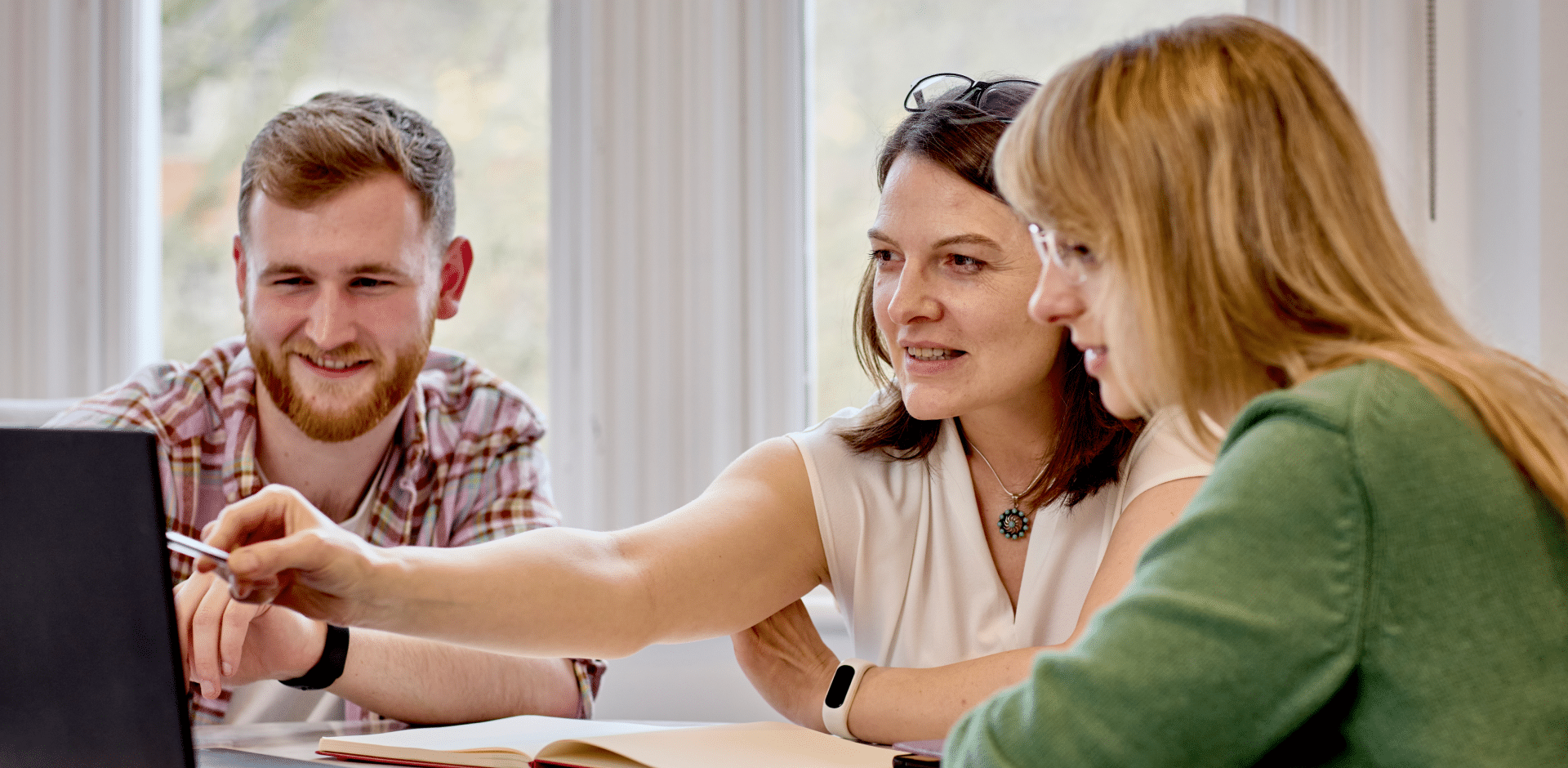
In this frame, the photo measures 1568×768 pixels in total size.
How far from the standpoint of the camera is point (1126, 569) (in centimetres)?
126

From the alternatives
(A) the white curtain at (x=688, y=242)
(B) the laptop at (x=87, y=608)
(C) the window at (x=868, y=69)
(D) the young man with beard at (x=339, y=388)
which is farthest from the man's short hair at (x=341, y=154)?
(B) the laptop at (x=87, y=608)

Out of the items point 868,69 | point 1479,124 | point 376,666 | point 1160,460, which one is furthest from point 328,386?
point 1479,124

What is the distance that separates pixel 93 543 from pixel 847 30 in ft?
6.05

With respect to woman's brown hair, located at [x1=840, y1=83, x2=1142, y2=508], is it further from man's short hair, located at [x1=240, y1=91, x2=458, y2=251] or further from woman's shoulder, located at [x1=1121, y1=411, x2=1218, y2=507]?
man's short hair, located at [x1=240, y1=91, x2=458, y2=251]

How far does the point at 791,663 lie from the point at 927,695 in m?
0.19

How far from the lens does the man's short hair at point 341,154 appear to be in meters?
1.67

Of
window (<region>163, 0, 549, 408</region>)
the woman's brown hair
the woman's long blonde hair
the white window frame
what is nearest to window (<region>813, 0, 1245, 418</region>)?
the white window frame

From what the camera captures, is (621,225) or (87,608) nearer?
(87,608)

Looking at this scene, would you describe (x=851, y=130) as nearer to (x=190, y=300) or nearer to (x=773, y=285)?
(x=773, y=285)

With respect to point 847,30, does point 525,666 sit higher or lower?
lower

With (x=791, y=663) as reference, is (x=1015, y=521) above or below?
above

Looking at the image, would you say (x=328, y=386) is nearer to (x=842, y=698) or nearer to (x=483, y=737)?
(x=483, y=737)

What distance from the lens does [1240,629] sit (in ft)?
2.13

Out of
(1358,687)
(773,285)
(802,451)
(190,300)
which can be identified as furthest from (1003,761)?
(190,300)
